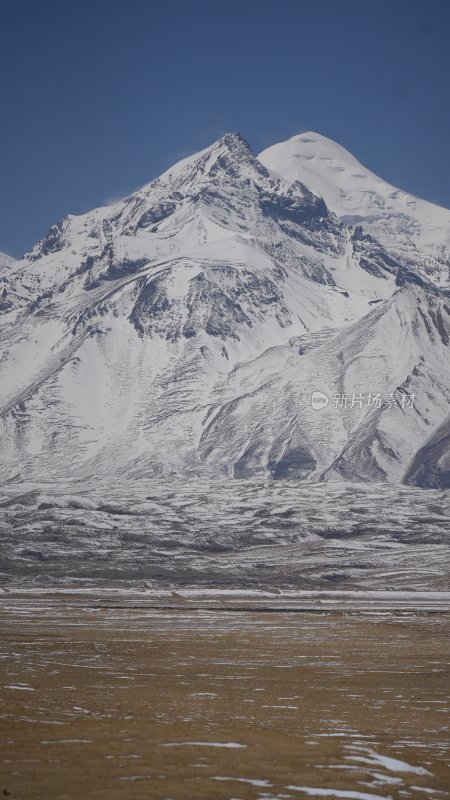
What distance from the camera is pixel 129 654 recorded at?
77875mm

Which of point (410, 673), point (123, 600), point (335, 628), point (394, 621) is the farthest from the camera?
point (123, 600)

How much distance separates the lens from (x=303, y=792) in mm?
27672

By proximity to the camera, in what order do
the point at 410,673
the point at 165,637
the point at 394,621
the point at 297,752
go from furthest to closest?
1. the point at 394,621
2. the point at 165,637
3. the point at 410,673
4. the point at 297,752

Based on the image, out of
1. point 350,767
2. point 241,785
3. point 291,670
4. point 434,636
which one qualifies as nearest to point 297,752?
point 350,767

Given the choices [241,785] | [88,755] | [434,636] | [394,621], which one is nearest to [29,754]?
[88,755]

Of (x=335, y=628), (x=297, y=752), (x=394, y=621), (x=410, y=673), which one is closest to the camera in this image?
(x=297, y=752)

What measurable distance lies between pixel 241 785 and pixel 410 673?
4023 cm

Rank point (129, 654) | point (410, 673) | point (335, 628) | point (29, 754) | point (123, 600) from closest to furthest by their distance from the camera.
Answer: point (29, 754) < point (410, 673) < point (129, 654) < point (335, 628) < point (123, 600)

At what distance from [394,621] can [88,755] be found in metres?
107

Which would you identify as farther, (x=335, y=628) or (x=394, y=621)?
(x=394, y=621)

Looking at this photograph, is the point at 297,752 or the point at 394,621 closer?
the point at 297,752

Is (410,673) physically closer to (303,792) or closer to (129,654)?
(129,654)

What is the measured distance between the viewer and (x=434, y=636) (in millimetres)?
104750

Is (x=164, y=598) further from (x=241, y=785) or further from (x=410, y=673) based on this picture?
(x=241, y=785)
